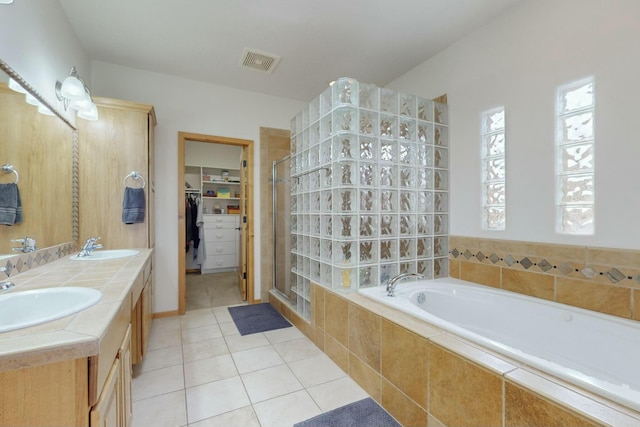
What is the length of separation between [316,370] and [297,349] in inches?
13.2

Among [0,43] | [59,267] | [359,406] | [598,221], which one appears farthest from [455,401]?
[0,43]

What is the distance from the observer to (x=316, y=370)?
1.96m

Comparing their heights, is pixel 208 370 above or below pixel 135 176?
below

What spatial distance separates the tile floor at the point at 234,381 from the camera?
60.2 inches

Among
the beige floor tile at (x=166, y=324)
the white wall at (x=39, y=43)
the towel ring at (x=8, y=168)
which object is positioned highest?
the white wall at (x=39, y=43)

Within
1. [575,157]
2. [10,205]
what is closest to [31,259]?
[10,205]

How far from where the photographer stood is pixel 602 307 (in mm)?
1622

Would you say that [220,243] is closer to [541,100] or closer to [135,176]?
[135,176]

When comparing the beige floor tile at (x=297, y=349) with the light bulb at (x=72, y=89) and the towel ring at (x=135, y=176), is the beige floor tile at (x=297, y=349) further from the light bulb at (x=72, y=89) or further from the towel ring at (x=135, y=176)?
the light bulb at (x=72, y=89)

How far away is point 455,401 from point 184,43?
3.12m

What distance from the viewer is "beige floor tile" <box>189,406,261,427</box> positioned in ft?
4.79

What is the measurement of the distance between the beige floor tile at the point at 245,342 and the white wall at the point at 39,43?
2122mm

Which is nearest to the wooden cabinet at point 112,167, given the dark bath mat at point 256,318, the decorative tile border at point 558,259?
the dark bath mat at point 256,318

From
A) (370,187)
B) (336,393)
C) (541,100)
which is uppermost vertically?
(541,100)
